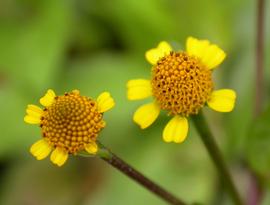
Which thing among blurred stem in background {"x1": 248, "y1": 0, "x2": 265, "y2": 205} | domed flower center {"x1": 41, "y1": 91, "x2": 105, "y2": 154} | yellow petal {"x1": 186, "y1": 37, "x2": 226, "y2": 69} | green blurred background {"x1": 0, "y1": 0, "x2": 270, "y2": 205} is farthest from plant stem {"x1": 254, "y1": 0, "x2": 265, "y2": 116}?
domed flower center {"x1": 41, "y1": 91, "x2": 105, "y2": 154}

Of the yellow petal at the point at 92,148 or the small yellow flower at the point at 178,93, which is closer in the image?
the yellow petal at the point at 92,148

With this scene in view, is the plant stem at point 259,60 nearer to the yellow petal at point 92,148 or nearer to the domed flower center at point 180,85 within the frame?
the domed flower center at point 180,85

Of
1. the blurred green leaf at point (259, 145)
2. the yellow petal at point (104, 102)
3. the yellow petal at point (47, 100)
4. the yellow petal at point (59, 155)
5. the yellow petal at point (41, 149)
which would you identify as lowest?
the blurred green leaf at point (259, 145)

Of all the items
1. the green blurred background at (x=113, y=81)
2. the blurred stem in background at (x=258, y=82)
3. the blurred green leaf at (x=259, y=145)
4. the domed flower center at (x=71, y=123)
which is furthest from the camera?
the green blurred background at (x=113, y=81)

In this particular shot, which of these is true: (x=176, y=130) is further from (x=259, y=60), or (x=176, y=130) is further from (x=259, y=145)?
(x=259, y=60)

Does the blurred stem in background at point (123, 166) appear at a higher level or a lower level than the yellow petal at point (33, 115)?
lower

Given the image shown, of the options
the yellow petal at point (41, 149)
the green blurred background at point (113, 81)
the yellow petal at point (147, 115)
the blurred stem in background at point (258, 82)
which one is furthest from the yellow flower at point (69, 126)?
the green blurred background at point (113, 81)

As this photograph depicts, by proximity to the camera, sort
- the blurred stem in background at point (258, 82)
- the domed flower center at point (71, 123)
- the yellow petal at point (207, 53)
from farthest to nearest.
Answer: the blurred stem in background at point (258, 82)
the yellow petal at point (207, 53)
the domed flower center at point (71, 123)
